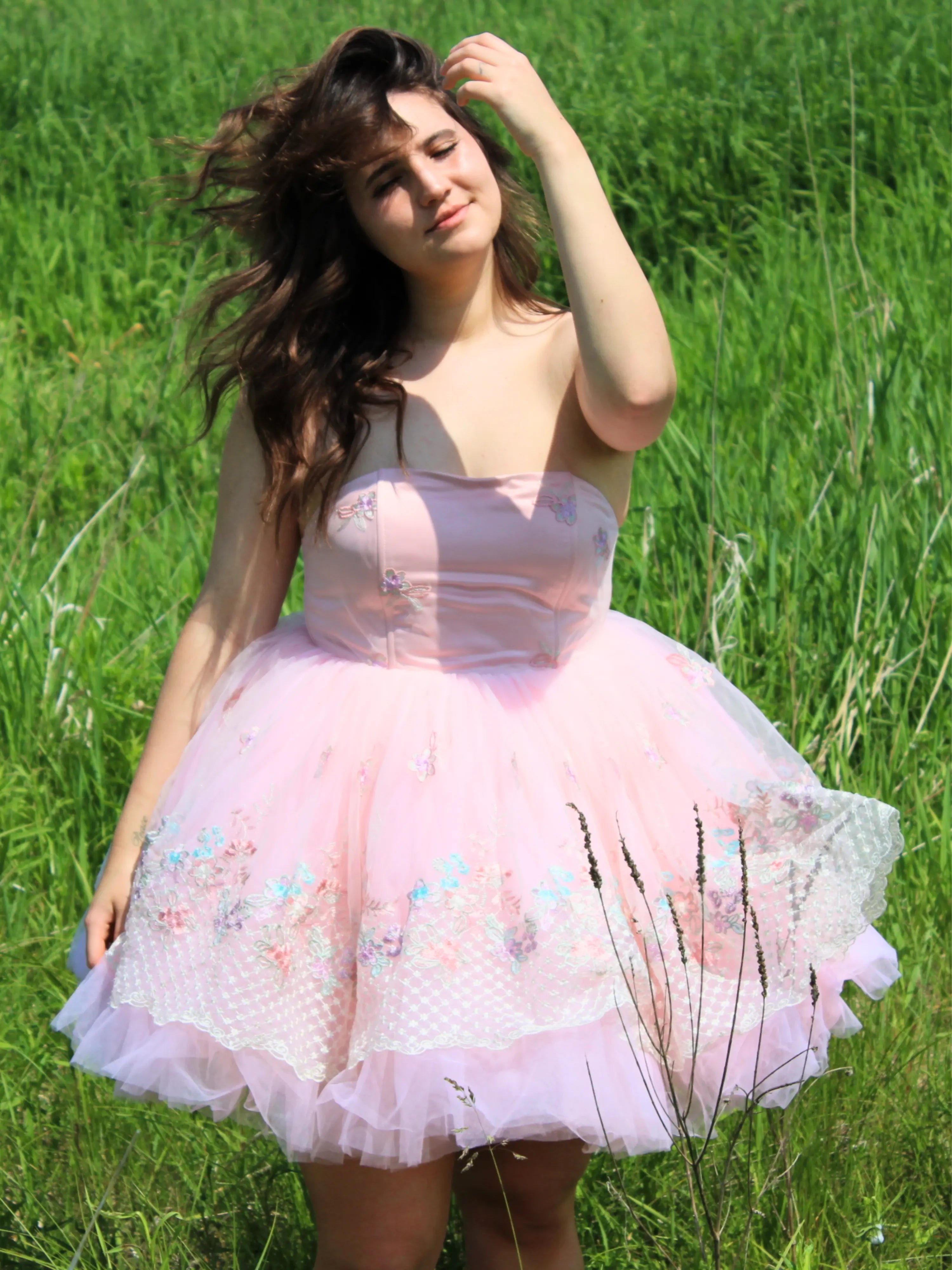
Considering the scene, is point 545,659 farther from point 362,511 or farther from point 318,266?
point 318,266

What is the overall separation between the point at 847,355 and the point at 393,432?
2.47 m

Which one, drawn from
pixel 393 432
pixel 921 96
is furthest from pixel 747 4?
pixel 393 432

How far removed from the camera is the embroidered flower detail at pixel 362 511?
1808 mm

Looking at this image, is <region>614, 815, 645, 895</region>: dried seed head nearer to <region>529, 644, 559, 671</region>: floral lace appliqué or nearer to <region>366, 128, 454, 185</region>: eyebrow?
<region>529, 644, 559, 671</region>: floral lace appliqué

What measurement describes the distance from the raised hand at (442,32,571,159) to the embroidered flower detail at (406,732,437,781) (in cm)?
74

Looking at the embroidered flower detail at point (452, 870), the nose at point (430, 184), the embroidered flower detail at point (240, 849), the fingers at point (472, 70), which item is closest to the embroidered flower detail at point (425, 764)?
the embroidered flower detail at point (452, 870)

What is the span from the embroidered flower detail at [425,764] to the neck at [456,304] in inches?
23.8

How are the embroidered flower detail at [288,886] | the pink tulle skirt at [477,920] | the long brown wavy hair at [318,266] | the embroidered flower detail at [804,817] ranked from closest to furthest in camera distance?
the pink tulle skirt at [477,920] < the embroidered flower detail at [288,886] < the embroidered flower detail at [804,817] < the long brown wavy hair at [318,266]

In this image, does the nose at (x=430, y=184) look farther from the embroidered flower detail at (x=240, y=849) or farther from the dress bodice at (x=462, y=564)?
the embroidered flower detail at (x=240, y=849)

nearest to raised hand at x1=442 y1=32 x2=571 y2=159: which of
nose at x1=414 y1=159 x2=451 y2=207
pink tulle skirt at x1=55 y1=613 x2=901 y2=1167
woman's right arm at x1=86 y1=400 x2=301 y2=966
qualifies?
nose at x1=414 y1=159 x2=451 y2=207

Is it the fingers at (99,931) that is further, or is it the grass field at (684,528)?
the grass field at (684,528)

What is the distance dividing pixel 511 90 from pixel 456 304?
1.04 feet

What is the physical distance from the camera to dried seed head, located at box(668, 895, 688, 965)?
4.80ft

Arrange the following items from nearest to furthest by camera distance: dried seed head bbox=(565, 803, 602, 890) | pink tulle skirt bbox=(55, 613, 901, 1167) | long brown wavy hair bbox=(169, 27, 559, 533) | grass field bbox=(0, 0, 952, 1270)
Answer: dried seed head bbox=(565, 803, 602, 890) < pink tulle skirt bbox=(55, 613, 901, 1167) < long brown wavy hair bbox=(169, 27, 559, 533) < grass field bbox=(0, 0, 952, 1270)
